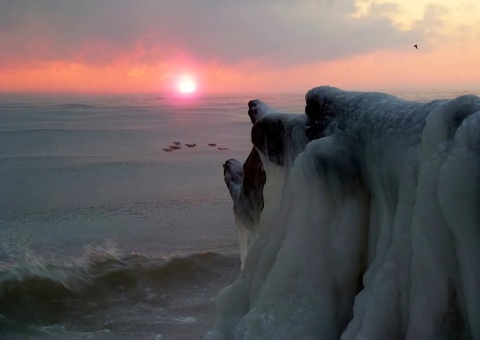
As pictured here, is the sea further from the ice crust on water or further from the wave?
the ice crust on water

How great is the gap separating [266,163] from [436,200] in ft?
5.15

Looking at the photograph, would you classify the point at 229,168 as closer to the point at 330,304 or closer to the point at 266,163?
the point at 266,163

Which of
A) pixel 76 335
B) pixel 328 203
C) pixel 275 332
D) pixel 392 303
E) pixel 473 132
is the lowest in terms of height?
pixel 76 335

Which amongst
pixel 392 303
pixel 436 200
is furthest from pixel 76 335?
pixel 436 200

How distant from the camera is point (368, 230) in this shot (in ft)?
7.18

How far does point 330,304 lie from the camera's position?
2193 mm

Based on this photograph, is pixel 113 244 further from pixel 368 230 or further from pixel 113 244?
pixel 368 230

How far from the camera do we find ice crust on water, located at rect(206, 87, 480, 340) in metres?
1.69

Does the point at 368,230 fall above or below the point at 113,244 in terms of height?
above

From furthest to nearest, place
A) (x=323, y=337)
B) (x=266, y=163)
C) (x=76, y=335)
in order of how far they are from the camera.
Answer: (x=76, y=335)
(x=266, y=163)
(x=323, y=337)

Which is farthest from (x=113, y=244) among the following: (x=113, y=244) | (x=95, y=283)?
(x=95, y=283)

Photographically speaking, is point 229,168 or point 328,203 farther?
point 229,168

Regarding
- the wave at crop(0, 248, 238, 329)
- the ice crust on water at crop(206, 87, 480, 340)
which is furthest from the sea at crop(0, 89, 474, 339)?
the ice crust on water at crop(206, 87, 480, 340)

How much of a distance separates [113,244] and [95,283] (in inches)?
39.4
